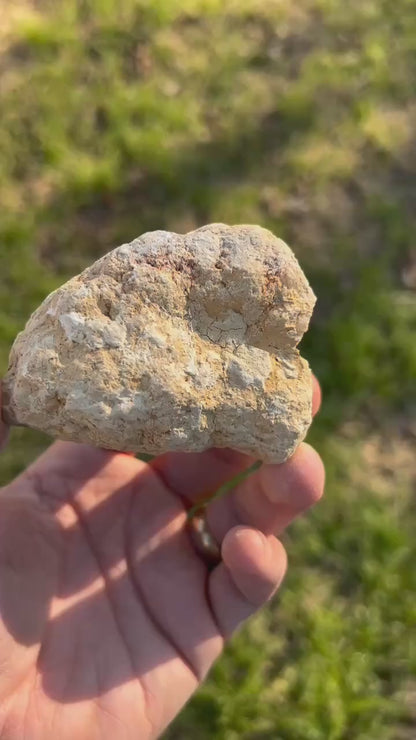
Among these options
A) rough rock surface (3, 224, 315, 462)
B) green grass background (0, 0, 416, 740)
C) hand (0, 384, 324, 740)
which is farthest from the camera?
green grass background (0, 0, 416, 740)

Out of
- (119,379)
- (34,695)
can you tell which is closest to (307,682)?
(34,695)

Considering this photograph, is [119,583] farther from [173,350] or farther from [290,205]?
[290,205]

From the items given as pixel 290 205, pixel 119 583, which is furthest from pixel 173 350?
pixel 290 205

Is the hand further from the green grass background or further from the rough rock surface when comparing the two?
the green grass background

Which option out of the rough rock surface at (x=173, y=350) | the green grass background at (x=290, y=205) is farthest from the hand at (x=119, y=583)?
the green grass background at (x=290, y=205)

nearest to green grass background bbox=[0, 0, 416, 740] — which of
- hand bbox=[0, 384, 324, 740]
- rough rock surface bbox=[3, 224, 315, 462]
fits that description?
hand bbox=[0, 384, 324, 740]

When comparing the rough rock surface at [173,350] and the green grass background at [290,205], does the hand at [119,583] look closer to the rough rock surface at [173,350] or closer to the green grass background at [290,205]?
the rough rock surface at [173,350]

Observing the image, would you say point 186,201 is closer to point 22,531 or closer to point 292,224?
point 292,224
